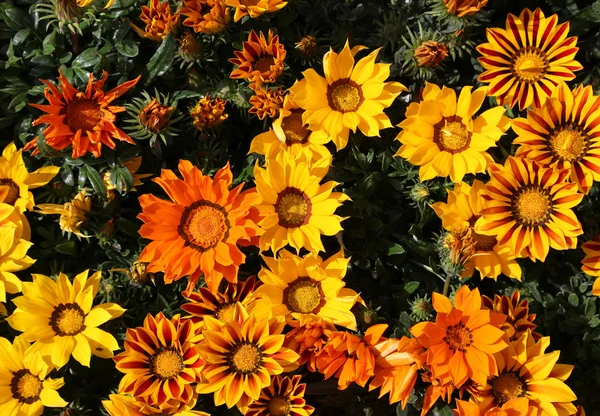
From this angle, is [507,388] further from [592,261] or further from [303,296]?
[303,296]

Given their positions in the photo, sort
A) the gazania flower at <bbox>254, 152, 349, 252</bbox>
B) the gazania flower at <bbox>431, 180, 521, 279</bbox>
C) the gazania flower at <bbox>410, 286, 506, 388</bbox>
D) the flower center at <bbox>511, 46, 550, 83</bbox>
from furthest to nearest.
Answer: the flower center at <bbox>511, 46, 550, 83</bbox>, the gazania flower at <bbox>431, 180, 521, 279</bbox>, the gazania flower at <bbox>254, 152, 349, 252</bbox>, the gazania flower at <bbox>410, 286, 506, 388</bbox>

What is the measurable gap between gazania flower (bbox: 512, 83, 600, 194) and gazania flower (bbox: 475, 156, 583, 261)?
75 millimetres

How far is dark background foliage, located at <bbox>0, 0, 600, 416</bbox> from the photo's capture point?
78.4 inches

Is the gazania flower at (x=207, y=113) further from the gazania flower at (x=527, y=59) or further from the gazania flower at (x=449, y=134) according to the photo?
the gazania flower at (x=527, y=59)

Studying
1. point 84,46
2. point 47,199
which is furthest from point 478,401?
point 84,46

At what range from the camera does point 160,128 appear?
1867mm

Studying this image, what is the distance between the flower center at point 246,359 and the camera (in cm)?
181

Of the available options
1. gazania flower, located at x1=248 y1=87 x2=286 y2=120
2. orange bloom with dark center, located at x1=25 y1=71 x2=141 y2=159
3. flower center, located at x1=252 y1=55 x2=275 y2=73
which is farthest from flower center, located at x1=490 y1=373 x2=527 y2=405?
orange bloom with dark center, located at x1=25 y1=71 x2=141 y2=159

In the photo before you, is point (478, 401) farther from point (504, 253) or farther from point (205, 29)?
point (205, 29)

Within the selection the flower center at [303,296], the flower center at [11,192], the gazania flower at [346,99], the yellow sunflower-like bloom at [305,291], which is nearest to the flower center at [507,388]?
the yellow sunflower-like bloom at [305,291]

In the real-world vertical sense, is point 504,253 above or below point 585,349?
above

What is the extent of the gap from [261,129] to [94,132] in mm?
562

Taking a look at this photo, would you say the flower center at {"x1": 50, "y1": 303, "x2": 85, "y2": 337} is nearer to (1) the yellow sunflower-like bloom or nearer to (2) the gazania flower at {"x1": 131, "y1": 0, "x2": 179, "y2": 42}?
(1) the yellow sunflower-like bloom

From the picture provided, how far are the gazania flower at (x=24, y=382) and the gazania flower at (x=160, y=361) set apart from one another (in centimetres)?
22
